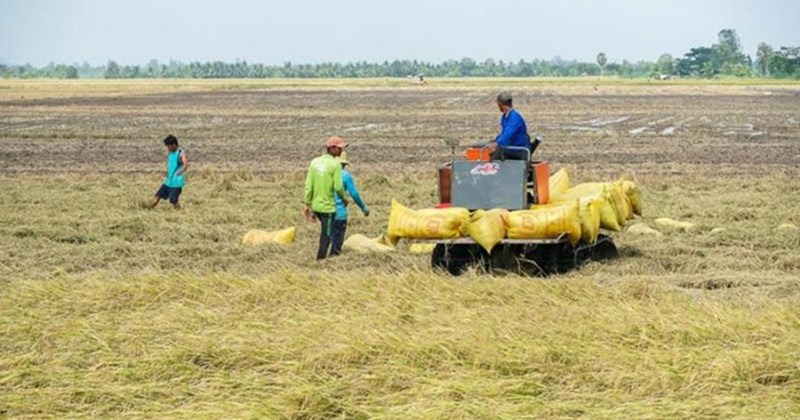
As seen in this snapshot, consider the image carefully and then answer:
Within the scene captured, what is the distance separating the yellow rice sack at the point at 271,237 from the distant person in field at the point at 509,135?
3.01 m

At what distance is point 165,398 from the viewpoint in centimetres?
725

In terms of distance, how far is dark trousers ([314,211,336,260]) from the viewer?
12797mm

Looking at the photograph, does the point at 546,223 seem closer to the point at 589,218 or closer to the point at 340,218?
the point at 589,218

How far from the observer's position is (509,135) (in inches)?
476

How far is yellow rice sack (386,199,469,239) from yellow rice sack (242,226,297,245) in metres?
2.79

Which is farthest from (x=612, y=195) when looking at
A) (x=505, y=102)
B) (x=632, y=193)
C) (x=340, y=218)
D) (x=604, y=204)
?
(x=340, y=218)

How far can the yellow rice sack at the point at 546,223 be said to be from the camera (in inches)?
445

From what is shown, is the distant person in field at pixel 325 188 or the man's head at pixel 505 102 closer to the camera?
the man's head at pixel 505 102

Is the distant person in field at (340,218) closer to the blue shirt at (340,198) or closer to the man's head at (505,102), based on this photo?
the blue shirt at (340,198)

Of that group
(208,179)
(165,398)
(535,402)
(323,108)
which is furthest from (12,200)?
(323,108)

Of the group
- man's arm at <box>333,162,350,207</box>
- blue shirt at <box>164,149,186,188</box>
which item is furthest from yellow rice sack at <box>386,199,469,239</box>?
blue shirt at <box>164,149,186,188</box>

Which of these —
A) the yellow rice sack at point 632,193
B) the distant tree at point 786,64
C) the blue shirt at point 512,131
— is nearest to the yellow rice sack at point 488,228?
the blue shirt at point 512,131

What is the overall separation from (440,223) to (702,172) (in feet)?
42.2

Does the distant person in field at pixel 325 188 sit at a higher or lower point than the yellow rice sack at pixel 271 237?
higher
